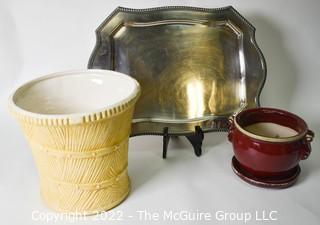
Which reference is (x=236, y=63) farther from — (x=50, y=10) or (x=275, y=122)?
(x=50, y=10)

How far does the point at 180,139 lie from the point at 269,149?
272 millimetres

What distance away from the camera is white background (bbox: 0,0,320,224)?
0.73 m

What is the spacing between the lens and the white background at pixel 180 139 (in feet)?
2.38

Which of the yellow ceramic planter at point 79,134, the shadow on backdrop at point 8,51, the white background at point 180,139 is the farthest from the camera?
the shadow on backdrop at point 8,51

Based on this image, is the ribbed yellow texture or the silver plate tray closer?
the ribbed yellow texture

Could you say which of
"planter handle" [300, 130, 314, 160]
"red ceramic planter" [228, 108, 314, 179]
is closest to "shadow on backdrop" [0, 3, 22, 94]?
"red ceramic planter" [228, 108, 314, 179]

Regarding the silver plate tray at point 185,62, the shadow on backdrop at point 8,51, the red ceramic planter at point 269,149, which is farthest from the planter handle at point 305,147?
the shadow on backdrop at point 8,51

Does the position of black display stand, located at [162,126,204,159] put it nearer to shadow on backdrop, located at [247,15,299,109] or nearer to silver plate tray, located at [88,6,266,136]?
silver plate tray, located at [88,6,266,136]

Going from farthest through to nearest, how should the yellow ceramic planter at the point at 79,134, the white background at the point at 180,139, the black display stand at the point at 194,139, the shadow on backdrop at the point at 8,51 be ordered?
the shadow on backdrop at the point at 8,51 → the black display stand at the point at 194,139 → the white background at the point at 180,139 → the yellow ceramic planter at the point at 79,134

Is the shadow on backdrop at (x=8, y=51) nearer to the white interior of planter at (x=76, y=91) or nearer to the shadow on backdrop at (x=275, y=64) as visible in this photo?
the white interior of planter at (x=76, y=91)

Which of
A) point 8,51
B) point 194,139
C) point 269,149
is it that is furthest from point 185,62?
point 8,51

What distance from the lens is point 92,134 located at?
0.63m

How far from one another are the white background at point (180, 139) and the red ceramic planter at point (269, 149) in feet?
0.14

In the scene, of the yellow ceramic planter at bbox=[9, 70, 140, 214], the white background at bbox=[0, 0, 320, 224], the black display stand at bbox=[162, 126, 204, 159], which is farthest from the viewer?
the black display stand at bbox=[162, 126, 204, 159]
